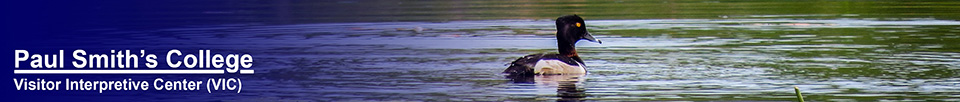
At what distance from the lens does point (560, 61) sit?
12.6m

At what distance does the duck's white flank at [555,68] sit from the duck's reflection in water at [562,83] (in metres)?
0.06

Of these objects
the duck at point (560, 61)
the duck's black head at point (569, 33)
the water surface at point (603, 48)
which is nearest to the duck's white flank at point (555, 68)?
the duck at point (560, 61)

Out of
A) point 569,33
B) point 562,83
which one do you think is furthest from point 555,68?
point 569,33

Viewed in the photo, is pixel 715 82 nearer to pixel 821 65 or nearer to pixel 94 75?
pixel 821 65

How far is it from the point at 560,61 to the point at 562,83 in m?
0.64

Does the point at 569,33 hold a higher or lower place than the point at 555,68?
higher

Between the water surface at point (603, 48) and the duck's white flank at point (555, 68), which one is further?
the duck's white flank at point (555, 68)

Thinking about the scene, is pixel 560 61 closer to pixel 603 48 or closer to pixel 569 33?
pixel 569 33

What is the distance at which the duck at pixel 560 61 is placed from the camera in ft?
40.8

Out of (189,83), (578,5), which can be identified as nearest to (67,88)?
(189,83)

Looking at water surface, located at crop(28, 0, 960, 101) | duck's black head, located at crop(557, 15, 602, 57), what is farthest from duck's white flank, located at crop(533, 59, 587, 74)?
duck's black head, located at crop(557, 15, 602, 57)

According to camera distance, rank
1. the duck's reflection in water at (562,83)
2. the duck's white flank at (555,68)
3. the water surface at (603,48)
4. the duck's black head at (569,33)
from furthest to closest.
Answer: the duck's black head at (569,33)
the duck's white flank at (555,68)
the water surface at (603,48)
the duck's reflection in water at (562,83)

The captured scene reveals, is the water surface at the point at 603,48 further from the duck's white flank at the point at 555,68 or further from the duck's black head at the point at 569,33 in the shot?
the duck's black head at the point at 569,33

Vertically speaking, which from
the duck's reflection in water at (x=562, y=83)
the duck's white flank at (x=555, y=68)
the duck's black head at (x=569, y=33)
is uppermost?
the duck's black head at (x=569, y=33)
